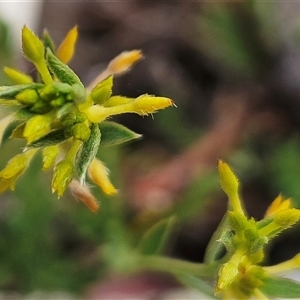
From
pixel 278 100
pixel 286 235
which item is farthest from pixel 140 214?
pixel 278 100

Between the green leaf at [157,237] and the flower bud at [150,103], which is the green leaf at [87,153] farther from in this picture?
the green leaf at [157,237]

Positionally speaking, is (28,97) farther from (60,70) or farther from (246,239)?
(246,239)

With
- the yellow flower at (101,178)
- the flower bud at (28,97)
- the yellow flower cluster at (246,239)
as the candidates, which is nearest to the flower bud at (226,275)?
the yellow flower cluster at (246,239)

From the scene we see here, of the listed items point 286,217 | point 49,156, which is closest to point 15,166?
point 49,156

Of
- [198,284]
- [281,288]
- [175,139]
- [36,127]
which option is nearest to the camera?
[36,127]

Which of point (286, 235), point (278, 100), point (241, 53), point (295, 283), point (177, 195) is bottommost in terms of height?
point (295, 283)

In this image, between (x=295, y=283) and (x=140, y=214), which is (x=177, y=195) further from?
(x=295, y=283)
